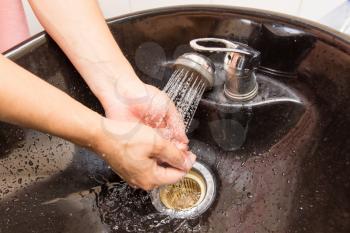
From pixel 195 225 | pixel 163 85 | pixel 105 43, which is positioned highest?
pixel 105 43

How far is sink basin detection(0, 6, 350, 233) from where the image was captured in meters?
0.52

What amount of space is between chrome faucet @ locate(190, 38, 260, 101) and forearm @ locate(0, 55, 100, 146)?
18cm

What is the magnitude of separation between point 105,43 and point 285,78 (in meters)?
0.28

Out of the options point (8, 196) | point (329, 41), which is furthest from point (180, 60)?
point (8, 196)

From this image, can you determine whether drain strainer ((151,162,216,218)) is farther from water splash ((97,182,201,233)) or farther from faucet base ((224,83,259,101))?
faucet base ((224,83,259,101))

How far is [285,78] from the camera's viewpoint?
0.58m

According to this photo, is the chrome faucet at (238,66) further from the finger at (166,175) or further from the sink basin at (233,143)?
the finger at (166,175)

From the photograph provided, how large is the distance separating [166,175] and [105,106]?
0.14 m

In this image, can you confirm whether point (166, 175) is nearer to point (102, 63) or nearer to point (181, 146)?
point (181, 146)

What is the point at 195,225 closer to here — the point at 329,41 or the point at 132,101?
the point at 132,101

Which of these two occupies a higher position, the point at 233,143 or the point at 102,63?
the point at 102,63

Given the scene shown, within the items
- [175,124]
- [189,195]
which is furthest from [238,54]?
[189,195]

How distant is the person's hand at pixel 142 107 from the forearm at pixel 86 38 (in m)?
0.01

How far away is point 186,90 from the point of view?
58cm
